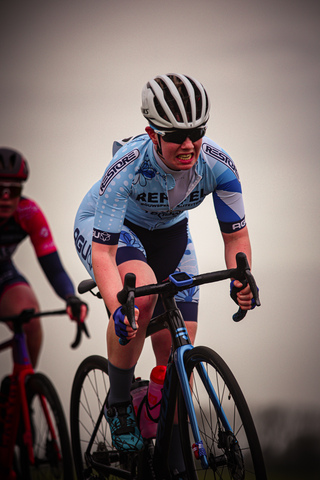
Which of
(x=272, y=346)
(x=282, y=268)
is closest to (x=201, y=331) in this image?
(x=272, y=346)

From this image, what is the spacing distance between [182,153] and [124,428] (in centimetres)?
100

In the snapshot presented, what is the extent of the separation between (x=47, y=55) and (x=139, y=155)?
2181 mm

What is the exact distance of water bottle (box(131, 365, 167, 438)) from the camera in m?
2.19

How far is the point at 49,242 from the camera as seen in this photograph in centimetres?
275

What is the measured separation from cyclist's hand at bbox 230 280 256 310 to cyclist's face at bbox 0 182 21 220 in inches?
50.4

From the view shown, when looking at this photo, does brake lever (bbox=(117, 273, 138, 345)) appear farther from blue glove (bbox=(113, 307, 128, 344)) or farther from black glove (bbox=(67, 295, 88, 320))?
black glove (bbox=(67, 295, 88, 320))

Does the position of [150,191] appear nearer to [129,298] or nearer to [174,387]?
[129,298]

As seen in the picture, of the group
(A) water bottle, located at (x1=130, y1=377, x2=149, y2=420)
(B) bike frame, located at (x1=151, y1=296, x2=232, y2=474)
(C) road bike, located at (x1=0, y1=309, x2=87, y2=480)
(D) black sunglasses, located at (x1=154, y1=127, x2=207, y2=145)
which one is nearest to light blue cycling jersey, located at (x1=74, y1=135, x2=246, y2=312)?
(D) black sunglasses, located at (x1=154, y1=127, x2=207, y2=145)

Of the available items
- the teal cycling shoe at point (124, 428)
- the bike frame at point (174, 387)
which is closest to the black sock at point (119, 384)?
the teal cycling shoe at point (124, 428)

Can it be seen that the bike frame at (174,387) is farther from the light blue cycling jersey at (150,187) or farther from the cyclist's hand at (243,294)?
the light blue cycling jersey at (150,187)

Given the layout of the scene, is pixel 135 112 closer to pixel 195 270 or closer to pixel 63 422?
pixel 195 270

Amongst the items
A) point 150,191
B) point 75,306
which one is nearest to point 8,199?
point 75,306

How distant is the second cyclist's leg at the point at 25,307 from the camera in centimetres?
277

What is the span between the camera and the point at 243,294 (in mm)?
1897
